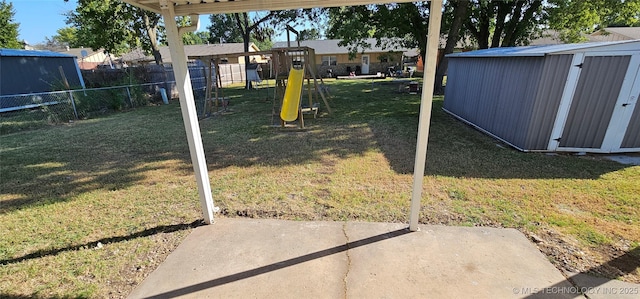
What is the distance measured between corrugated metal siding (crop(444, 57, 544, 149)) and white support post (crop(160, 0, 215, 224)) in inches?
221

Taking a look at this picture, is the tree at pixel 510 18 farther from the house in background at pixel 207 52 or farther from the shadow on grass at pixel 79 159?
the house in background at pixel 207 52

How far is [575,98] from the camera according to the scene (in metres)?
4.88

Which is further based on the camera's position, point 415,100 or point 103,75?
point 103,75

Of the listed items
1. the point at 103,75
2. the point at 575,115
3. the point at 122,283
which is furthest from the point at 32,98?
the point at 575,115

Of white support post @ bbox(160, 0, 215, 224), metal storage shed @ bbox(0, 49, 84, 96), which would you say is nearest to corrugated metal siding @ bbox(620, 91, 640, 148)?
white support post @ bbox(160, 0, 215, 224)

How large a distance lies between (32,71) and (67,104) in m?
4.54

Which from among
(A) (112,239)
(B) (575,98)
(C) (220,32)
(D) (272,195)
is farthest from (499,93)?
(C) (220,32)

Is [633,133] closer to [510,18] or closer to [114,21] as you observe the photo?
[510,18]

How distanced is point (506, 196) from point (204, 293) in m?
3.68

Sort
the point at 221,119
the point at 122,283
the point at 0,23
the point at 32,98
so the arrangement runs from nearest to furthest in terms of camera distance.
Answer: the point at 122,283 → the point at 221,119 → the point at 32,98 → the point at 0,23

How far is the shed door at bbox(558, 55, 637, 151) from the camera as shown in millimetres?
4664

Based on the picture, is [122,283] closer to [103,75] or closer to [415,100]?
[415,100]

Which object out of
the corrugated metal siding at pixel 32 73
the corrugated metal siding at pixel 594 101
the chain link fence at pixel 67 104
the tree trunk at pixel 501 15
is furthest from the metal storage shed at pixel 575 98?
the corrugated metal siding at pixel 32 73

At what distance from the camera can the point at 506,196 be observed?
11.9ft
